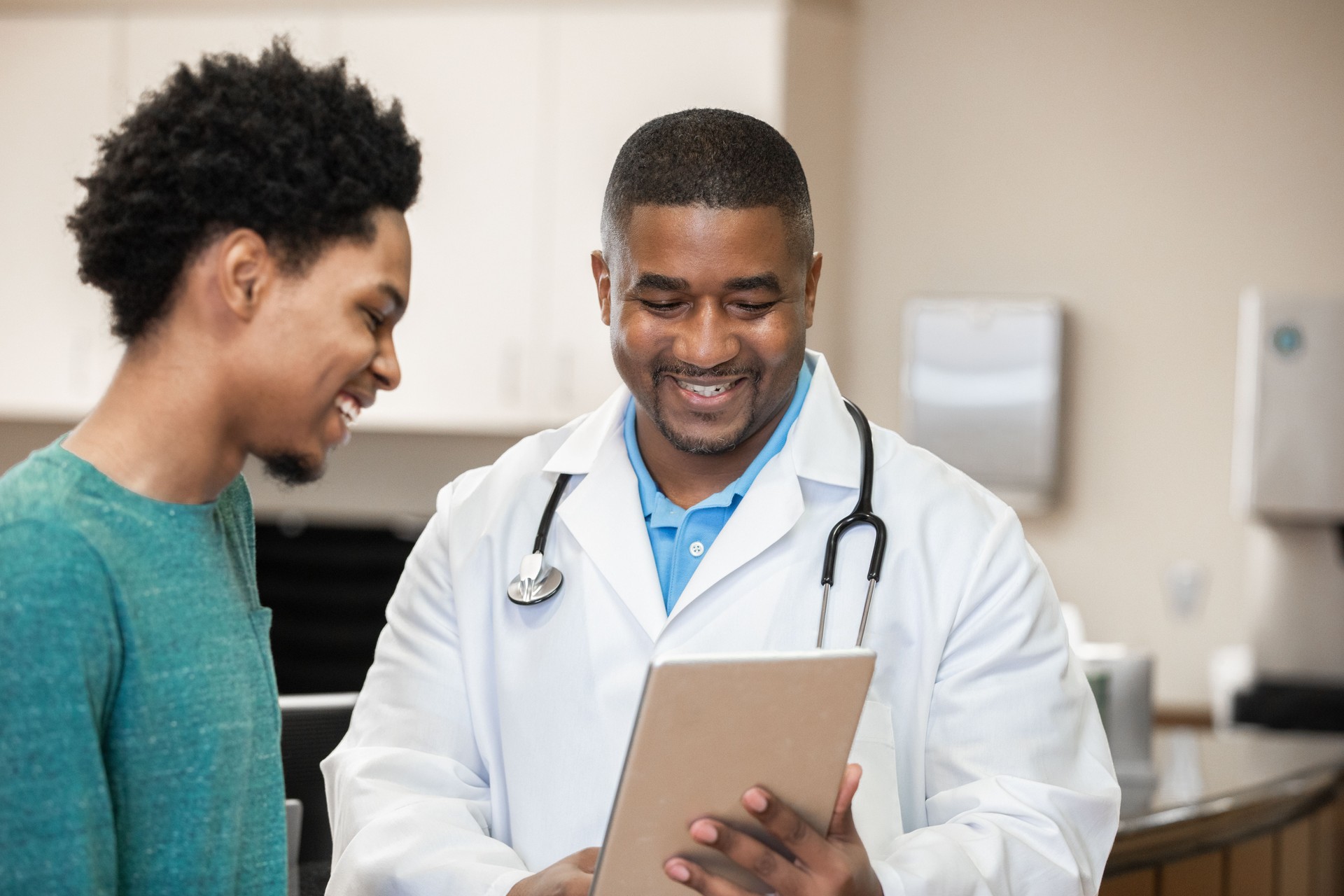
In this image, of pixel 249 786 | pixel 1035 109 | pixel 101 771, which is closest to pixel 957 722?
pixel 249 786

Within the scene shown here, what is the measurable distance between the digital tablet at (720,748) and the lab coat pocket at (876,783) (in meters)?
0.25

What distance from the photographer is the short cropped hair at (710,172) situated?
1.31 m

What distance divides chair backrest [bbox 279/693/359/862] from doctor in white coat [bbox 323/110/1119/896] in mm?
219

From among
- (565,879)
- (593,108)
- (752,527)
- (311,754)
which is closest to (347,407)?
(565,879)

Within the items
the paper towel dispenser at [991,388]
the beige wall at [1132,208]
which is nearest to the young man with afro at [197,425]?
the paper towel dispenser at [991,388]

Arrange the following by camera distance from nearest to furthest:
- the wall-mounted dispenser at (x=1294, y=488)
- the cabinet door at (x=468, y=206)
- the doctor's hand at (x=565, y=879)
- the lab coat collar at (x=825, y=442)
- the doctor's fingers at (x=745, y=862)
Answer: the doctor's fingers at (x=745, y=862)
the doctor's hand at (x=565, y=879)
the lab coat collar at (x=825, y=442)
the wall-mounted dispenser at (x=1294, y=488)
the cabinet door at (x=468, y=206)

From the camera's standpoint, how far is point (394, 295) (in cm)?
87

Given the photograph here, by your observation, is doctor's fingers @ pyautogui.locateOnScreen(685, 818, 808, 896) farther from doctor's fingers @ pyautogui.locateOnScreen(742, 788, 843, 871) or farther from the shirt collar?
the shirt collar

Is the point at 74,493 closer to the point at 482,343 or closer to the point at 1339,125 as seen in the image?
the point at 482,343

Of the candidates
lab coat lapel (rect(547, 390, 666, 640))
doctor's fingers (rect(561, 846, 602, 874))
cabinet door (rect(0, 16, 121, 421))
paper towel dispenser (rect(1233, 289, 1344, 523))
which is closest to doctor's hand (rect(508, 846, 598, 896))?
doctor's fingers (rect(561, 846, 602, 874))

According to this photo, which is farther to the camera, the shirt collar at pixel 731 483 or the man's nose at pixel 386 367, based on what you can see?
the shirt collar at pixel 731 483

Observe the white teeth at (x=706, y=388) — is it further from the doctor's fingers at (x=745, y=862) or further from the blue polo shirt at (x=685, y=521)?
the doctor's fingers at (x=745, y=862)

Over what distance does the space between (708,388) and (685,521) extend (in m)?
0.16

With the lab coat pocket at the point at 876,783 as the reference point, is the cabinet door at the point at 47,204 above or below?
above
